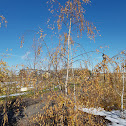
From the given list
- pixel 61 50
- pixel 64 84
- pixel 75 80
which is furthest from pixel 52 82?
pixel 75 80

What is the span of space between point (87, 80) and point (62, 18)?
1.87 m

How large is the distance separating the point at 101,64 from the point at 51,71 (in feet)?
4.52

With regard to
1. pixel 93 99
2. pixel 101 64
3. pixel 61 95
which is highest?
pixel 101 64

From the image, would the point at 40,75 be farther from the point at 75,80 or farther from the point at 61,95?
the point at 75,80

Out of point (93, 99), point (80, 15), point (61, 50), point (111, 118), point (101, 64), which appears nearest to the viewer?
point (101, 64)

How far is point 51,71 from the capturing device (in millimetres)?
2979

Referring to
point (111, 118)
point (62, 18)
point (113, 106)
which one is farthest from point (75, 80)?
point (113, 106)

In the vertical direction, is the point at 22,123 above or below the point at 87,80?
below

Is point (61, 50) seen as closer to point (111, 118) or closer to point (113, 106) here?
point (111, 118)

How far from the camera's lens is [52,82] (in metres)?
3.23

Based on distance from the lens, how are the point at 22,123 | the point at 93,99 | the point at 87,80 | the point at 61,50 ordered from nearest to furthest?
the point at 87,80 < the point at 61,50 < the point at 22,123 < the point at 93,99

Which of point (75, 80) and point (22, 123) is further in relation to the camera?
point (22, 123)

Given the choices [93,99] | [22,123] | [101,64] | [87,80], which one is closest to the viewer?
[101,64]

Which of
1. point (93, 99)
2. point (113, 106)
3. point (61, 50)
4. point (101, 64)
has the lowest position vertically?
point (113, 106)
